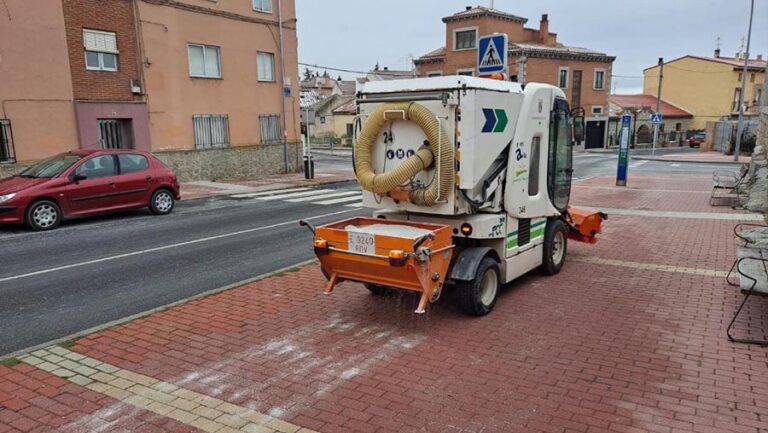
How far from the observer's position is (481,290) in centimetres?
608

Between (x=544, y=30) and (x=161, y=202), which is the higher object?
(x=544, y=30)

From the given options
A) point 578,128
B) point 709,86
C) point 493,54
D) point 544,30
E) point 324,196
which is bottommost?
point 324,196

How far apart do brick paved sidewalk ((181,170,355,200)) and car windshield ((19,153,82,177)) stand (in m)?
4.29

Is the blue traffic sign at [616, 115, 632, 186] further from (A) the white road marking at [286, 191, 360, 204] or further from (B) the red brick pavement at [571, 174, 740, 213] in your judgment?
(A) the white road marking at [286, 191, 360, 204]

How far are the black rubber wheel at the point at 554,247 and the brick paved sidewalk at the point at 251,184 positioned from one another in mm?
12254

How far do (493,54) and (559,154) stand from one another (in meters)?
2.25

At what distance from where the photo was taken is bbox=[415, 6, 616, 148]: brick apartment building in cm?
4506

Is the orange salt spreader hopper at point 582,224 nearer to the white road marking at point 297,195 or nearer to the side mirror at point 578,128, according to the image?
the side mirror at point 578,128

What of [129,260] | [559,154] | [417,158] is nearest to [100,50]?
[129,260]

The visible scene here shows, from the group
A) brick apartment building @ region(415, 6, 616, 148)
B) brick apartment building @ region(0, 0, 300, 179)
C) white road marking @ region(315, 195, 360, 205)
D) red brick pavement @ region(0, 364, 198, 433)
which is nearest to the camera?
red brick pavement @ region(0, 364, 198, 433)

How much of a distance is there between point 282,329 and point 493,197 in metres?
2.82

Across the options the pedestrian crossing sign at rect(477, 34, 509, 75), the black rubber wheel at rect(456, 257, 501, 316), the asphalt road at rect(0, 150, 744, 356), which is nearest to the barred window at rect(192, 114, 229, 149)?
the asphalt road at rect(0, 150, 744, 356)

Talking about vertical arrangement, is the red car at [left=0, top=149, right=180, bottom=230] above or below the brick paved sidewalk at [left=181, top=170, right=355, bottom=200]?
above

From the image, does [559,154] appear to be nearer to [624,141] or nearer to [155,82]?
[624,141]
